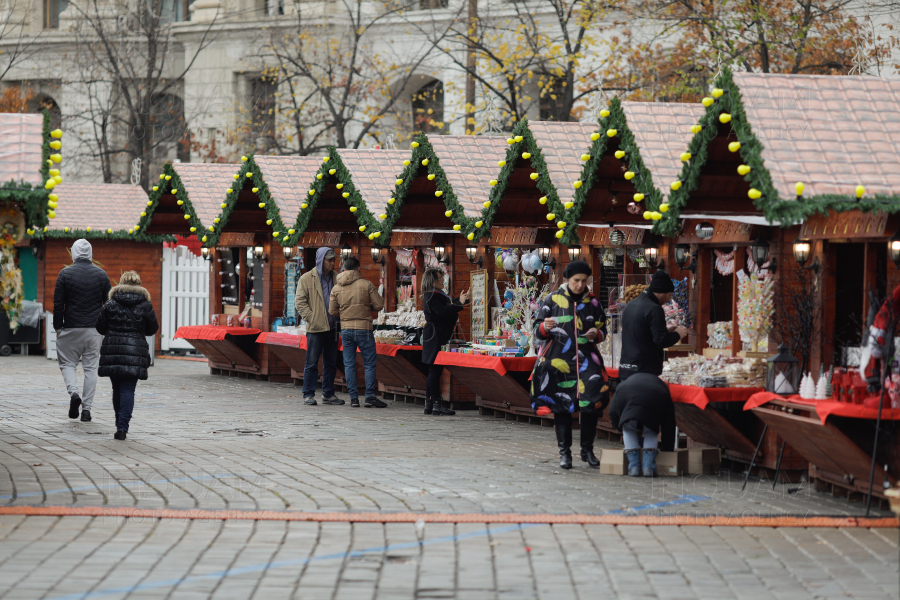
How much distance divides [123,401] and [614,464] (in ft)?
15.7

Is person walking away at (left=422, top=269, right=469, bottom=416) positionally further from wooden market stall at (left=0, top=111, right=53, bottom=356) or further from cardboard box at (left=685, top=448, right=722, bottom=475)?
wooden market stall at (left=0, top=111, right=53, bottom=356)

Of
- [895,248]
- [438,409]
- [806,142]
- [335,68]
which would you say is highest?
[335,68]

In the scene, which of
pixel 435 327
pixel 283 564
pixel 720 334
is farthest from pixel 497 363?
pixel 283 564

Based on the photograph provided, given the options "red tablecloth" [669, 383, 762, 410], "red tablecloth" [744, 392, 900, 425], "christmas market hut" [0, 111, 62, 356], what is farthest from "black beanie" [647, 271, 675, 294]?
"christmas market hut" [0, 111, 62, 356]

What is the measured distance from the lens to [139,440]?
11375mm

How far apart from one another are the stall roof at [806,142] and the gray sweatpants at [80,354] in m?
6.66

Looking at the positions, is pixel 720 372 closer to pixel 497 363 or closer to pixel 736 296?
pixel 736 296

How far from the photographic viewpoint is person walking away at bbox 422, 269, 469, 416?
561 inches

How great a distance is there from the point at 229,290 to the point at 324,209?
407cm

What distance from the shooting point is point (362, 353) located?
15086 mm

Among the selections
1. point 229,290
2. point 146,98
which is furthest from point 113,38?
point 229,290

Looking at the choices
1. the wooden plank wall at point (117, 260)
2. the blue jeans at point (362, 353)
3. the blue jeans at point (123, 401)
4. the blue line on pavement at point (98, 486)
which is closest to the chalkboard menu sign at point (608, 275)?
the blue jeans at point (362, 353)

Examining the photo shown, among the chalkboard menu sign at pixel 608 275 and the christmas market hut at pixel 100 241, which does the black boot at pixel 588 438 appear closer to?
the chalkboard menu sign at pixel 608 275

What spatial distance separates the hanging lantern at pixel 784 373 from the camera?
9109mm
